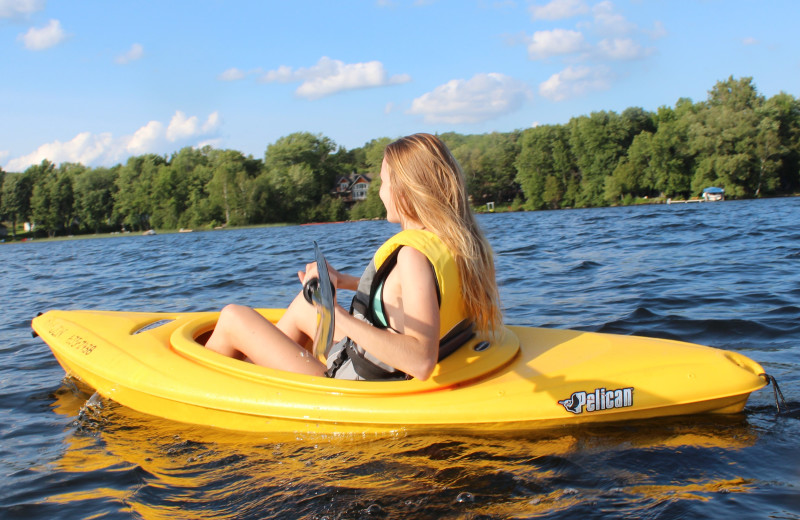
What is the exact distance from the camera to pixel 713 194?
129 feet

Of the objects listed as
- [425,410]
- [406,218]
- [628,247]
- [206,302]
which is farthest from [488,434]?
[628,247]

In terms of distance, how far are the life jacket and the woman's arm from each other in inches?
2.1

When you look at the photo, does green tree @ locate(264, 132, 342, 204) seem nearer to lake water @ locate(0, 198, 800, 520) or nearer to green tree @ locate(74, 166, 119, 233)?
green tree @ locate(74, 166, 119, 233)

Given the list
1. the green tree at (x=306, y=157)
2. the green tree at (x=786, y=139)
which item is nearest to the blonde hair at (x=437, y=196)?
the green tree at (x=786, y=139)

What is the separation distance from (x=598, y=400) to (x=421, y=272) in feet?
3.72

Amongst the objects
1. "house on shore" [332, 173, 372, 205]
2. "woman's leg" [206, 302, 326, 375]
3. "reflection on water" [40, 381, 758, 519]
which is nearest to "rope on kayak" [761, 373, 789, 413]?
"reflection on water" [40, 381, 758, 519]

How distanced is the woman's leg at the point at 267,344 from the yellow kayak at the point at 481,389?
7 centimetres

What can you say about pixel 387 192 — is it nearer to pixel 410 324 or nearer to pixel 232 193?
pixel 410 324

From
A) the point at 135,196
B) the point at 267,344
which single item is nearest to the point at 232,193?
the point at 135,196

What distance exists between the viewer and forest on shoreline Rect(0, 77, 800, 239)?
39.2 metres

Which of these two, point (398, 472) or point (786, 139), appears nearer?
point (398, 472)

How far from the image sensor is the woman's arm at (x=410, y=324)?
2.24 meters

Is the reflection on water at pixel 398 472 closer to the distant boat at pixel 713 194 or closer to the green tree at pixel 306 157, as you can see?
the distant boat at pixel 713 194

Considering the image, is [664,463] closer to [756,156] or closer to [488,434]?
[488,434]
